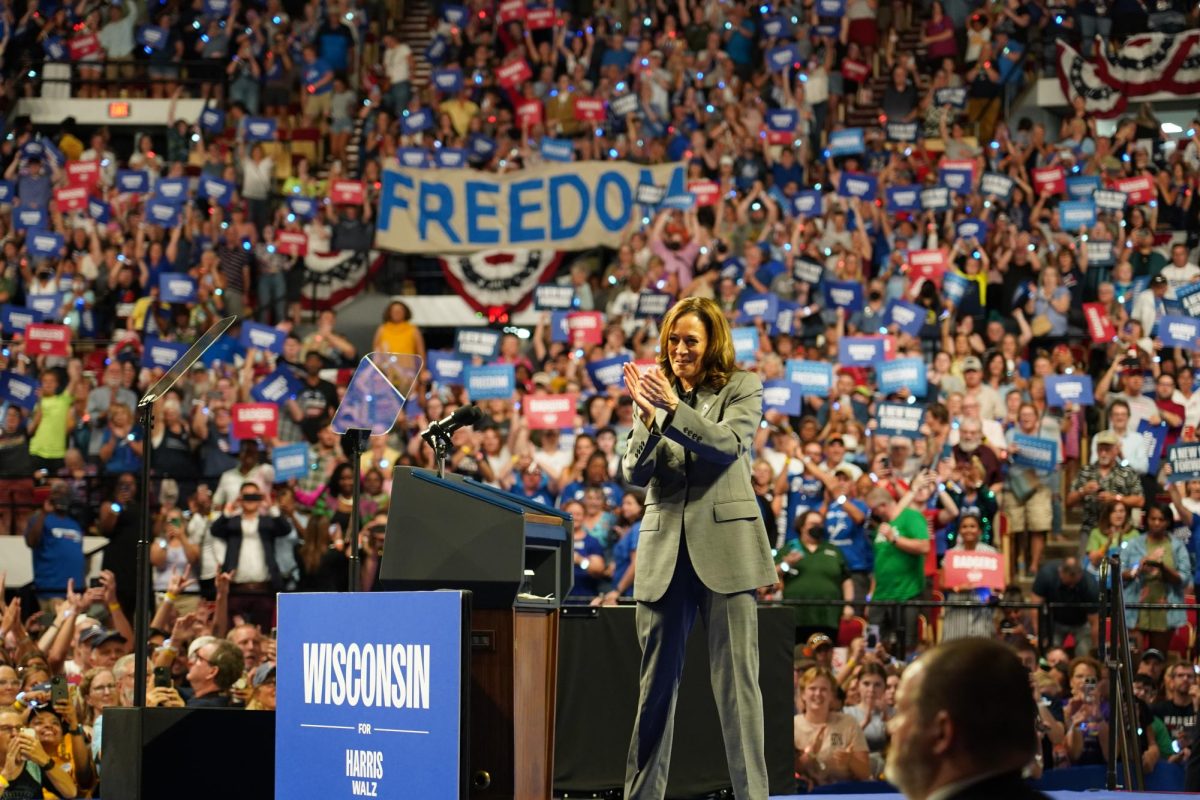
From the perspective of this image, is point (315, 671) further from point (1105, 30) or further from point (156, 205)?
point (1105, 30)

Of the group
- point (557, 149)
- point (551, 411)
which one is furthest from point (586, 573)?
point (557, 149)

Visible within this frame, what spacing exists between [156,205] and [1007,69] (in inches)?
351

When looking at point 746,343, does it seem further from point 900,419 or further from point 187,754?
point 187,754

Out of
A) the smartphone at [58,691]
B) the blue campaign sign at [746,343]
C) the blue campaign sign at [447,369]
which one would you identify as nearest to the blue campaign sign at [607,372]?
the blue campaign sign at [746,343]

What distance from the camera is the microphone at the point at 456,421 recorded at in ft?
16.3

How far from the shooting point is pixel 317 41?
61.1 ft

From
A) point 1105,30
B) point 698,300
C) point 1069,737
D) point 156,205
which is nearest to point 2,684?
point 698,300

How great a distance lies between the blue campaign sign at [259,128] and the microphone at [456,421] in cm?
1287

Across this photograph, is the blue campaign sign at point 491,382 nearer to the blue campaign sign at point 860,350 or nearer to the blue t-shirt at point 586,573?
the blue t-shirt at point 586,573

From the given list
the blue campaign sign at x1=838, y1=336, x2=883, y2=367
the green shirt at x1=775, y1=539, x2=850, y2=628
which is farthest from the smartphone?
the blue campaign sign at x1=838, y1=336, x2=883, y2=367

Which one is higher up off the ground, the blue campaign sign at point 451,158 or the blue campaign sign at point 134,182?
the blue campaign sign at point 451,158

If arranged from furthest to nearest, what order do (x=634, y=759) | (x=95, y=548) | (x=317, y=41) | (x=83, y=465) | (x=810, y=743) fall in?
(x=317, y=41), (x=83, y=465), (x=95, y=548), (x=810, y=743), (x=634, y=759)

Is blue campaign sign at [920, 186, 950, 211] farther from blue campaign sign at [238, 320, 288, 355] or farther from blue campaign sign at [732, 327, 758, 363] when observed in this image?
blue campaign sign at [238, 320, 288, 355]

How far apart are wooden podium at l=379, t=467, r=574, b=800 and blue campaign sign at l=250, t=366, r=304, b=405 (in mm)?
8737
